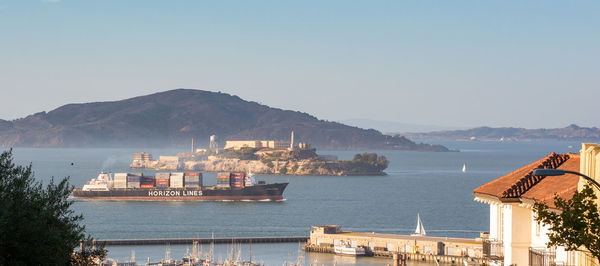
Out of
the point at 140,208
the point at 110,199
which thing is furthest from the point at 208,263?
the point at 110,199

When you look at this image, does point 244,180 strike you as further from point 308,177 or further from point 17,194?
point 17,194

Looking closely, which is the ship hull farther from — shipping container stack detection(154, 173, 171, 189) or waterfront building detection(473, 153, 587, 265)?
waterfront building detection(473, 153, 587, 265)

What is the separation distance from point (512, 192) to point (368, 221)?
68020 millimetres

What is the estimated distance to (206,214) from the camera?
9419 cm

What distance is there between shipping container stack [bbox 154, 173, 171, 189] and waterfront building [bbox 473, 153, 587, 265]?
10670cm

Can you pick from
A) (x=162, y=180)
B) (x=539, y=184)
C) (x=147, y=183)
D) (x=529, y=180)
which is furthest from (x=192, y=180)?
(x=539, y=184)

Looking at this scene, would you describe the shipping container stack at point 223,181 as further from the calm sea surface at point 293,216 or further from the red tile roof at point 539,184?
the red tile roof at point 539,184

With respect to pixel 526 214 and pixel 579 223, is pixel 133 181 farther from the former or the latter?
pixel 579 223

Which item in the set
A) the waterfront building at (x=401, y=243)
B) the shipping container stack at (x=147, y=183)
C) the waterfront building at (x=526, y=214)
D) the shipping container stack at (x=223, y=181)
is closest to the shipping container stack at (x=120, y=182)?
the shipping container stack at (x=147, y=183)

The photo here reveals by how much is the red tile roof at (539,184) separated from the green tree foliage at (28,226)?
24.3 ft

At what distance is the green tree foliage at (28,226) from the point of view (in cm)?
1495

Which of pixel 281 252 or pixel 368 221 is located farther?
pixel 368 221

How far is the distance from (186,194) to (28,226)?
103 m

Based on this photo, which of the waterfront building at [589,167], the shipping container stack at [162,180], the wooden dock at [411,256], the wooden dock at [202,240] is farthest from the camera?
the shipping container stack at [162,180]
